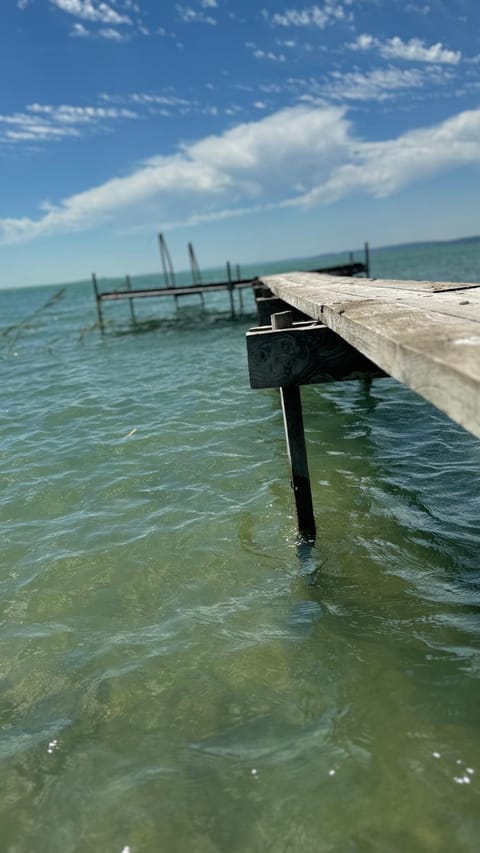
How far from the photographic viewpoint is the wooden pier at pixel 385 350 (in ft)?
5.76

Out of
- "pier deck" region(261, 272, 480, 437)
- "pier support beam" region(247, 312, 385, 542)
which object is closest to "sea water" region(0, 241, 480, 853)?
"pier support beam" region(247, 312, 385, 542)

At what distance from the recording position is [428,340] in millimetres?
2117

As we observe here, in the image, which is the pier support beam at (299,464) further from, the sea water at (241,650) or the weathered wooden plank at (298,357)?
the weathered wooden plank at (298,357)

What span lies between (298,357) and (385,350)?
1545 millimetres

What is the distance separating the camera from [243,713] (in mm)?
2889

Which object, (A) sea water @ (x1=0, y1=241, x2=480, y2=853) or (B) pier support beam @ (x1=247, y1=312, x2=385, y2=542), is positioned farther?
(B) pier support beam @ (x1=247, y1=312, x2=385, y2=542)

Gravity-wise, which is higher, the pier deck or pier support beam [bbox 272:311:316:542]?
the pier deck

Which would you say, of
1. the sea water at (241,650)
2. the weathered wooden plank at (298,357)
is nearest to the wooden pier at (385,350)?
the weathered wooden plank at (298,357)

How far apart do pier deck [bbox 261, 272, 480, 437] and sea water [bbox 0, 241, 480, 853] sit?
5.77 feet

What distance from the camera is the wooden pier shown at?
176cm

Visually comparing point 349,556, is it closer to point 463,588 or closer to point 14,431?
point 463,588

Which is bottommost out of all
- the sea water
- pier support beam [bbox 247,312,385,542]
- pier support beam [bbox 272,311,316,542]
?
the sea water

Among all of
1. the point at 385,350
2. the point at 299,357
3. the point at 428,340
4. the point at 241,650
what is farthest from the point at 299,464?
the point at 428,340

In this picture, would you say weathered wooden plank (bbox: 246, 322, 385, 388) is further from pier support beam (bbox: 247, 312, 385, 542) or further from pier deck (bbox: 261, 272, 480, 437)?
pier deck (bbox: 261, 272, 480, 437)
